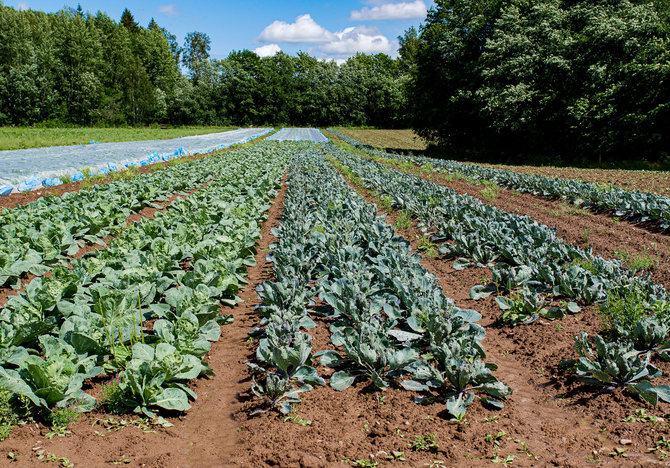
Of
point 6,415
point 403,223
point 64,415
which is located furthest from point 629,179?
point 6,415

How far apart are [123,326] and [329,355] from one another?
1856 mm

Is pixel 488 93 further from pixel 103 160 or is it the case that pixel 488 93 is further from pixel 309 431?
pixel 309 431

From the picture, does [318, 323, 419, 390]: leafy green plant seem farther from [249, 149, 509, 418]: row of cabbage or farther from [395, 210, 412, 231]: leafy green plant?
[395, 210, 412, 231]: leafy green plant

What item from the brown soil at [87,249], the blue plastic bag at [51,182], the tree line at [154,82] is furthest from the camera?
the tree line at [154,82]

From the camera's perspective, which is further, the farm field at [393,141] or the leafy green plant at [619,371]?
the farm field at [393,141]

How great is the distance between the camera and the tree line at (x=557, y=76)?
19.4m

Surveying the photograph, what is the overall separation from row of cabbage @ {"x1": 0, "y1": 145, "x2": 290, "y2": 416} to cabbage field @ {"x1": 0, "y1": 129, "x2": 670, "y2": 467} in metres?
0.02

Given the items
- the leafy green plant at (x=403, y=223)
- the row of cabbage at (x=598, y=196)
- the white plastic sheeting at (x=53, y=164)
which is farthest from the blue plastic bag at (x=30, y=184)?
the row of cabbage at (x=598, y=196)

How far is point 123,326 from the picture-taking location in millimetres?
3863

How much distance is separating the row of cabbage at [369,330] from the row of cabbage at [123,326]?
0.59 metres

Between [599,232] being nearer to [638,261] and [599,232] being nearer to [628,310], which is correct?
[638,261]

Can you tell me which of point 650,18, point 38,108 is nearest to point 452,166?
point 650,18

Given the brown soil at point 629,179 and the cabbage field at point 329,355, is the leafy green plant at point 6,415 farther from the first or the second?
the brown soil at point 629,179

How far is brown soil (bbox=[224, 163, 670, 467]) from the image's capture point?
9.07 ft
